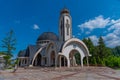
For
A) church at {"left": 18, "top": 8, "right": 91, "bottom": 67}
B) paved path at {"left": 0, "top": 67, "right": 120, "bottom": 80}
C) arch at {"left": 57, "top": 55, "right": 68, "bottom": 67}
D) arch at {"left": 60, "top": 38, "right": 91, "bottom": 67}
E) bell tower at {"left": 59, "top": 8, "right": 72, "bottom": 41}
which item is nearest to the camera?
paved path at {"left": 0, "top": 67, "right": 120, "bottom": 80}

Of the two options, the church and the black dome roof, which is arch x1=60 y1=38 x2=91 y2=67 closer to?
the church

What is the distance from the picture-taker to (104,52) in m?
35.7

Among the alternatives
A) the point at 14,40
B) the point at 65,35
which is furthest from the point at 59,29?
the point at 14,40

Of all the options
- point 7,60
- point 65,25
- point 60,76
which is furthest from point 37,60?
point 60,76

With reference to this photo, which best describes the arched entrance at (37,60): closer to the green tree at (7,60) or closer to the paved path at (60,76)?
the green tree at (7,60)

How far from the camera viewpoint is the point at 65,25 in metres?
29.4

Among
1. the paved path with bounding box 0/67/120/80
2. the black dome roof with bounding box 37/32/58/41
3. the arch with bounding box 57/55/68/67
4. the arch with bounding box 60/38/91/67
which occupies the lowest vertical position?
the paved path with bounding box 0/67/120/80

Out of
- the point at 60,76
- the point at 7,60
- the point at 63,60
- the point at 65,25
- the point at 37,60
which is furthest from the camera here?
the point at 37,60

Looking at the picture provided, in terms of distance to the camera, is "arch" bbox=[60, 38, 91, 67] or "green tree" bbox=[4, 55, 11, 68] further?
"arch" bbox=[60, 38, 91, 67]

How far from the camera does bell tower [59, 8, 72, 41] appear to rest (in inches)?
1150

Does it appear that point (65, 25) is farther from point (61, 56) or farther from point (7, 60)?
point (7, 60)

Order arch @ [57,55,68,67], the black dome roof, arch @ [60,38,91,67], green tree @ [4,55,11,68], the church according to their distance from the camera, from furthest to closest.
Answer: the black dome roof, the church, arch @ [57,55,68,67], arch @ [60,38,91,67], green tree @ [4,55,11,68]

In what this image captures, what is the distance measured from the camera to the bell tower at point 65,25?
29.2 metres

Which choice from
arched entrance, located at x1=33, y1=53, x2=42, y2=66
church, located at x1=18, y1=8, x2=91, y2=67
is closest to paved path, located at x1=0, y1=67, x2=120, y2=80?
church, located at x1=18, y1=8, x2=91, y2=67
